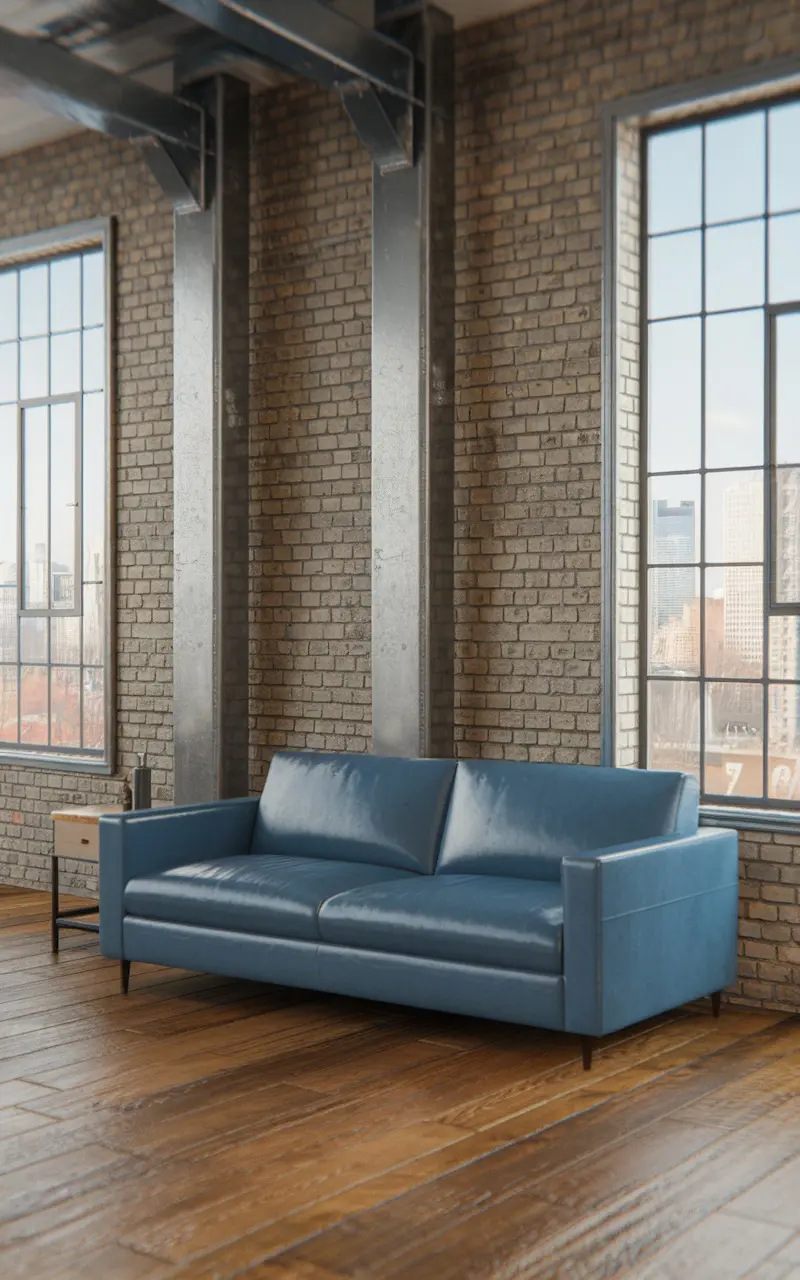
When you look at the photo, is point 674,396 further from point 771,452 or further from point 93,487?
point 93,487

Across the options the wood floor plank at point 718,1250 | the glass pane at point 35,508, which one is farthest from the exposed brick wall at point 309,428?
the wood floor plank at point 718,1250

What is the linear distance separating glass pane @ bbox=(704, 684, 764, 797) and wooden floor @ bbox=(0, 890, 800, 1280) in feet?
2.72

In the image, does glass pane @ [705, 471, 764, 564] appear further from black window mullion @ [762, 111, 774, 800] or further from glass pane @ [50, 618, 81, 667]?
glass pane @ [50, 618, 81, 667]

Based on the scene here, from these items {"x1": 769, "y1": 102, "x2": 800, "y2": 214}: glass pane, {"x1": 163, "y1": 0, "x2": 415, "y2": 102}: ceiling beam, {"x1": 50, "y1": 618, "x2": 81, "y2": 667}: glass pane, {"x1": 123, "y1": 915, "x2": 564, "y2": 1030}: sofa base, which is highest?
{"x1": 163, "y1": 0, "x2": 415, "y2": 102}: ceiling beam

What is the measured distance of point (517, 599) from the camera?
573 cm

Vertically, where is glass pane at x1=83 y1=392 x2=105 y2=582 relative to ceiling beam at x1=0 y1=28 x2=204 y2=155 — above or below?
below

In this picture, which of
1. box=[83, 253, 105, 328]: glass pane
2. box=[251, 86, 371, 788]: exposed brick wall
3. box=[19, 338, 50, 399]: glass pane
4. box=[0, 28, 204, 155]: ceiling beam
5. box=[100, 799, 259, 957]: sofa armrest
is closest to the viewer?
box=[100, 799, 259, 957]: sofa armrest

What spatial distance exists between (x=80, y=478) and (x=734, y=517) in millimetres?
3644

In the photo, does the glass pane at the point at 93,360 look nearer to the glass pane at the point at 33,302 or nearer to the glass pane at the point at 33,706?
the glass pane at the point at 33,302

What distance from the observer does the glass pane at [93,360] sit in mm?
7324

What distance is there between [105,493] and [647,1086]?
4277 mm

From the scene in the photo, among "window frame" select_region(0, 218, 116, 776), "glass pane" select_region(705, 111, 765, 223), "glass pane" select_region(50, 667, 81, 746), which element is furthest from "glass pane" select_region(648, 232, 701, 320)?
"glass pane" select_region(50, 667, 81, 746)

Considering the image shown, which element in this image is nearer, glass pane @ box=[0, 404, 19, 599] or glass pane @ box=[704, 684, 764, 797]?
glass pane @ box=[704, 684, 764, 797]

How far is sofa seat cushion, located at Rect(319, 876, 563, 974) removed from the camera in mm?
4359
